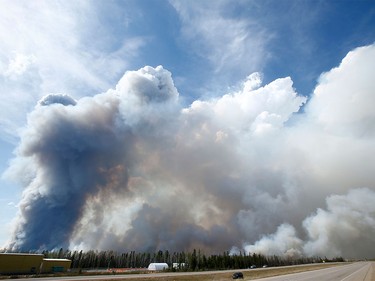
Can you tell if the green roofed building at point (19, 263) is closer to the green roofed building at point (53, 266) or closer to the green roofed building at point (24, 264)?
the green roofed building at point (24, 264)

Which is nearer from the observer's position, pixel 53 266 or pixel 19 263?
pixel 19 263

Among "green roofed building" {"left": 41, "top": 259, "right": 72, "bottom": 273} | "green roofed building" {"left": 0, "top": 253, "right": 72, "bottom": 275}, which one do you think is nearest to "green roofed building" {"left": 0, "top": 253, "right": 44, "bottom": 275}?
"green roofed building" {"left": 0, "top": 253, "right": 72, "bottom": 275}

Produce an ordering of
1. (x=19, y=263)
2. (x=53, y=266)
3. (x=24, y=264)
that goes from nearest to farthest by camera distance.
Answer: (x=19, y=263) → (x=24, y=264) → (x=53, y=266)

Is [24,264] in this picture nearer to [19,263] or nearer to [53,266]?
[19,263]

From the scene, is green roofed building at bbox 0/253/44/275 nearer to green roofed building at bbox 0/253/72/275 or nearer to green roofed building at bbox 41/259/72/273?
green roofed building at bbox 0/253/72/275

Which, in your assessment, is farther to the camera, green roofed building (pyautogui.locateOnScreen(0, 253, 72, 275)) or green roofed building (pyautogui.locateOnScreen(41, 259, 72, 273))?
green roofed building (pyautogui.locateOnScreen(41, 259, 72, 273))

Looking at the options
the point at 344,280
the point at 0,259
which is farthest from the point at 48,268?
the point at 344,280

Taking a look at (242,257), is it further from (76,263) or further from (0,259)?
(0,259)

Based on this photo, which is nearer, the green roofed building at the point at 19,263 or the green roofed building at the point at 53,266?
the green roofed building at the point at 19,263

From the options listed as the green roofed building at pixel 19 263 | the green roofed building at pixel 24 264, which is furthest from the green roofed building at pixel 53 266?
the green roofed building at pixel 19 263

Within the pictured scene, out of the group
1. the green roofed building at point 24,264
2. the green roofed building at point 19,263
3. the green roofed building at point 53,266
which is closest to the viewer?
the green roofed building at point 19,263

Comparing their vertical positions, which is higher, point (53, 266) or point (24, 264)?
point (53, 266)

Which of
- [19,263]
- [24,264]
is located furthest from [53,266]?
[19,263]

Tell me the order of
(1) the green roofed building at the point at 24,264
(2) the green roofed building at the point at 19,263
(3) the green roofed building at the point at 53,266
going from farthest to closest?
1. (3) the green roofed building at the point at 53,266
2. (1) the green roofed building at the point at 24,264
3. (2) the green roofed building at the point at 19,263
